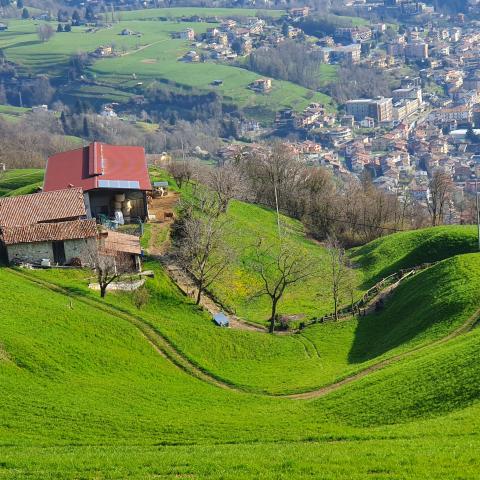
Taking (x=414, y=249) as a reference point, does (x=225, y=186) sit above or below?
above

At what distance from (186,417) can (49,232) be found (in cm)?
2493

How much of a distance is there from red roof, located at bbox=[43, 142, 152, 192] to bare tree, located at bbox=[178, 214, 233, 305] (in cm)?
743

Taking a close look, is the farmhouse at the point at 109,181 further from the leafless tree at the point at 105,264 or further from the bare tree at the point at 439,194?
the bare tree at the point at 439,194

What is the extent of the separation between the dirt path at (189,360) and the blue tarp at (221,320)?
6.38 meters

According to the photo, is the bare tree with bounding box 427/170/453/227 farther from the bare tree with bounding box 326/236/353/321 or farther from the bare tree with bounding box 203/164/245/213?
the bare tree with bounding box 326/236/353/321

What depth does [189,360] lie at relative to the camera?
151ft

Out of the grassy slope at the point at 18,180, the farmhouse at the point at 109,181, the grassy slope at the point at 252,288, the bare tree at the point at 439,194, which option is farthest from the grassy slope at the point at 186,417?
the bare tree at the point at 439,194

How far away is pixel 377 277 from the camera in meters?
68.0

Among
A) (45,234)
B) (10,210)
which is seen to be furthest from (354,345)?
(10,210)

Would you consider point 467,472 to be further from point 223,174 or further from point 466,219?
point 466,219

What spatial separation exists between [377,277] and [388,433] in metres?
37.6

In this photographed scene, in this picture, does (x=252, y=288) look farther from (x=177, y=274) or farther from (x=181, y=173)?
(x=181, y=173)

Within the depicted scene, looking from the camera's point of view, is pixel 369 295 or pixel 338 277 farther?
pixel 369 295

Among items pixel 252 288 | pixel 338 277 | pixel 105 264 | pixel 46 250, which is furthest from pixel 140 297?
pixel 338 277
